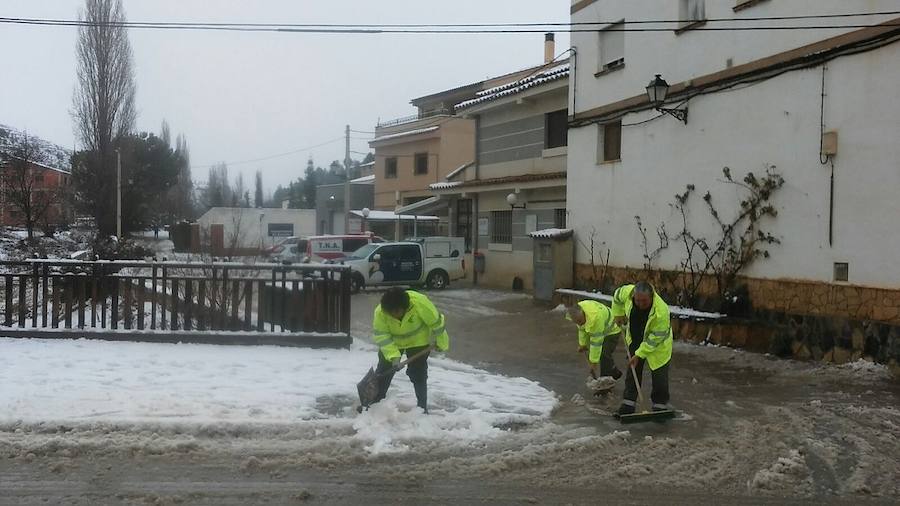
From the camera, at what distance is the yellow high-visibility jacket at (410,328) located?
23.2ft

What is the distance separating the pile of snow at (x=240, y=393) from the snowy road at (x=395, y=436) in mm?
25

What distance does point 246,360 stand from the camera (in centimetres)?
922

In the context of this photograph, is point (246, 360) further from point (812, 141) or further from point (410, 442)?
point (812, 141)

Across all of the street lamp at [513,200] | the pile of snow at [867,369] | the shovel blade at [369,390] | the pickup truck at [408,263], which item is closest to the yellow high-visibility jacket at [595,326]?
the shovel blade at [369,390]

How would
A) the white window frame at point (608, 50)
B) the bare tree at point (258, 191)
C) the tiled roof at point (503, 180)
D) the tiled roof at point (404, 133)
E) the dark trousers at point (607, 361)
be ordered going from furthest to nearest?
the bare tree at point (258, 191)
the tiled roof at point (404, 133)
the tiled roof at point (503, 180)
the white window frame at point (608, 50)
the dark trousers at point (607, 361)

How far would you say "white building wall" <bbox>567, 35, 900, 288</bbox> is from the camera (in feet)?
33.8

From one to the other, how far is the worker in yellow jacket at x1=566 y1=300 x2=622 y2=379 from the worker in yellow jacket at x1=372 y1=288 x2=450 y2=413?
2.24 metres

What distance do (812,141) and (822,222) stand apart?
3.96 feet

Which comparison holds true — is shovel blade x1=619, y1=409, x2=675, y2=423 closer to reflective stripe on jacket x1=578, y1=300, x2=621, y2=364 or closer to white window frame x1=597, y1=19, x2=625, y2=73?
reflective stripe on jacket x1=578, y1=300, x2=621, y2=364

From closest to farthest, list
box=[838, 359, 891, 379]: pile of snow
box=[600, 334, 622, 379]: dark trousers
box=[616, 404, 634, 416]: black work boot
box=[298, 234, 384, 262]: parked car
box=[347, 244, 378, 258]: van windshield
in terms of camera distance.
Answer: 1. box=[616, 404, 634, 416]: black work boot
2. box=[600, 334, 622, 379]: dark trousers
3. box=[838, 359, 891, 379]: pile of snow
4. box=[347, 244, 378, 258]: van windshield
5. box=[298, 234, 384, 262]: parked car

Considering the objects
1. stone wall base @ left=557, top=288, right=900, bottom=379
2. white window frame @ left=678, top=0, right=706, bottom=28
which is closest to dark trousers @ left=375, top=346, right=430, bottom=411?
stone wall base @ left=557, top=288, right=900, bottom=379

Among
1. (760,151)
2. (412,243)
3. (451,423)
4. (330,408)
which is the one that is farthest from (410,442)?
(412,243)

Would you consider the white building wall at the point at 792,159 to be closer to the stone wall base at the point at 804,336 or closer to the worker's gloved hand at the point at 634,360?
the stone wall base at the point at 804,336

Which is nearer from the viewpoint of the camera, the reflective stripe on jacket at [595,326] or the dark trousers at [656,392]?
the dark trousers at [656,392]
